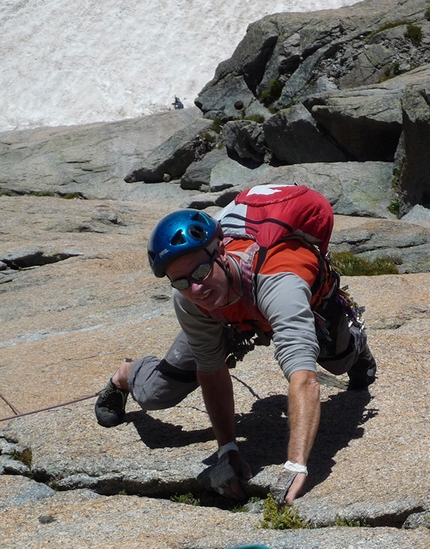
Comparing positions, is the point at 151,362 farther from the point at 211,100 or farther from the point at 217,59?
the point at 217,59

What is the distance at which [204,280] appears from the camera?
180 inches

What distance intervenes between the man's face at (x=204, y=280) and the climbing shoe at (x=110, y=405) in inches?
75.9

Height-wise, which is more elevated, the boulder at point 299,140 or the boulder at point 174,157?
the boulder at point 299,140

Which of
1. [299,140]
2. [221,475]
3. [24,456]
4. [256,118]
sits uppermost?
[221,475]

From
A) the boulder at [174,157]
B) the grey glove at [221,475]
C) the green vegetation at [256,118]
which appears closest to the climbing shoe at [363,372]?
the grey glove at [221,475]

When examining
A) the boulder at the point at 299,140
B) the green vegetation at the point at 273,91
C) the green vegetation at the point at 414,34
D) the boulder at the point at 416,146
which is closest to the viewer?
the boulder at the point at 416,146

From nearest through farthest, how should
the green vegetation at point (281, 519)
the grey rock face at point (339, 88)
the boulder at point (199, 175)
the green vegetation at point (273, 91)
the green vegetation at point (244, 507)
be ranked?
1. the green vegetation at point (281, 519)
2. the green vegetation at point (244, 507)
3. the grey rock face at point (339, 88)
4. the boulder at point (199, 175)
5. the green vegetation at point (273, 91)

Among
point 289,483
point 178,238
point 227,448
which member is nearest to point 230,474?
point 227,448

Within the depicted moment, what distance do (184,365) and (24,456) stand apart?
1504 mm

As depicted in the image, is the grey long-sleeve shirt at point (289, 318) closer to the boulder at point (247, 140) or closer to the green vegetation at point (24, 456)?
the green vegetation at point (24, 456)

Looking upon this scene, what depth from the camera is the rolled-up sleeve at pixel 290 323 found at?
4477mm

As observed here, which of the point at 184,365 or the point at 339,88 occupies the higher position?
the point at 184,365

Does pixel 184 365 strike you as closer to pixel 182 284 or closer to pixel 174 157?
pixel 182 284

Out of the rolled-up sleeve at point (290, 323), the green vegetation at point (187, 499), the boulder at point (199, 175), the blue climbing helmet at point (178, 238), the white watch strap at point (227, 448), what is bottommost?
the boulder at point (199, 175)
